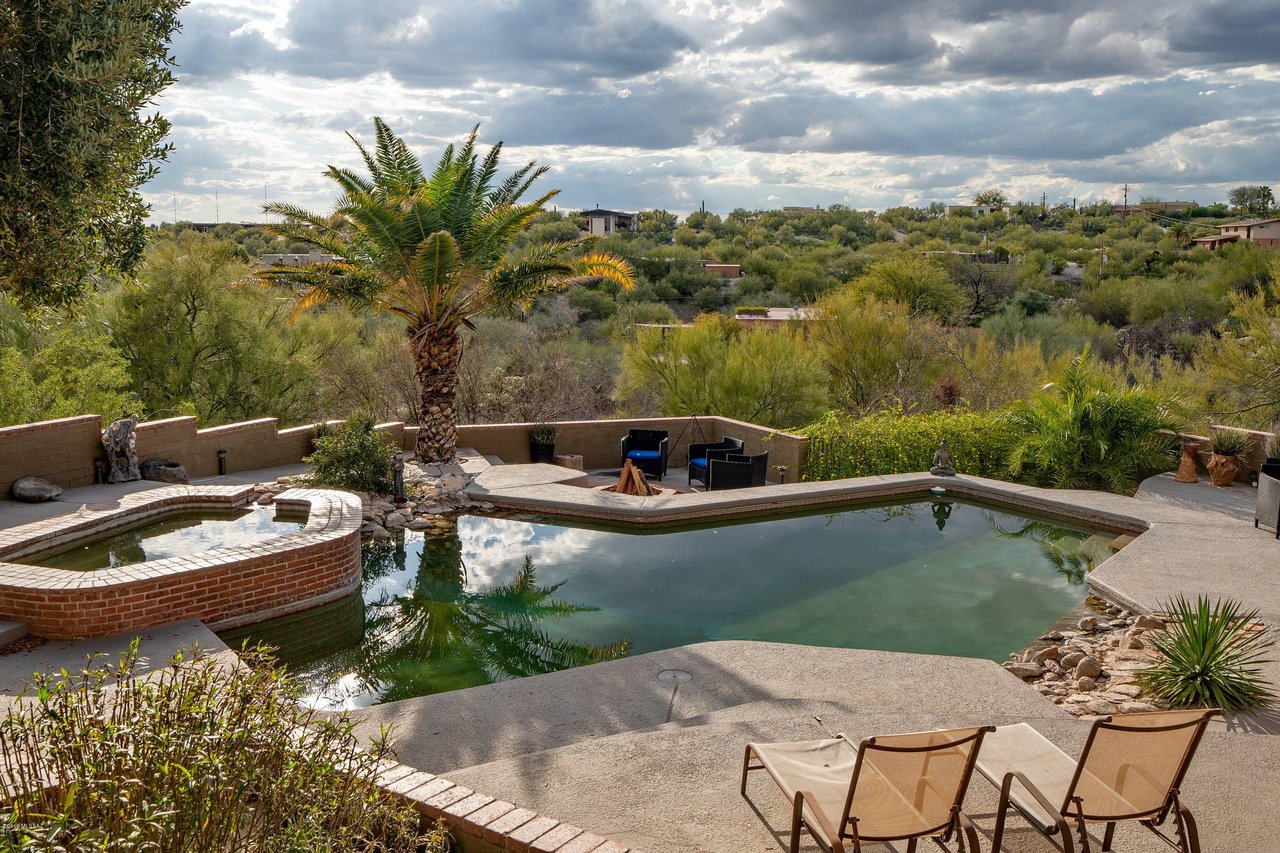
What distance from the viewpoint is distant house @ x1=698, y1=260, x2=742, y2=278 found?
5191cm

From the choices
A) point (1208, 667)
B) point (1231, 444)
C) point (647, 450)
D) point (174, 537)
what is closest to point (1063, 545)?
point (1231, 444)

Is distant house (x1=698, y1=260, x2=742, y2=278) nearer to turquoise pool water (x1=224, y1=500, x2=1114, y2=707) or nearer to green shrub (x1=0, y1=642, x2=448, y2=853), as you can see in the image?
turquoise pool water (x1=224, y1=500, x2=1114, y2=707)

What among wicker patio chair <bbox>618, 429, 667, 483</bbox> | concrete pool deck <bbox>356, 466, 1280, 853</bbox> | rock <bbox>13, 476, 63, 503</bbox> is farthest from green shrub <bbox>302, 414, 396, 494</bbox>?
concrete pool deck <bbox>356, 466, 1280, 853</bbox>

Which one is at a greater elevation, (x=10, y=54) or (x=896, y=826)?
(x=10, y=54)

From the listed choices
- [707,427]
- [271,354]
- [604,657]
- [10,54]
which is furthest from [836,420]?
[271,354]

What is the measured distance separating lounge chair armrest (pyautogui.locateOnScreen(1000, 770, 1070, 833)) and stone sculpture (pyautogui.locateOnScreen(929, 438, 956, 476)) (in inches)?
374

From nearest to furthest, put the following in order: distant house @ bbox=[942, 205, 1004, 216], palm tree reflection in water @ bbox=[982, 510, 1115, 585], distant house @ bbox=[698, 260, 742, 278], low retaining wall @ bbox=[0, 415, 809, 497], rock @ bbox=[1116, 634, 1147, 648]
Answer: rock @ bbox=[1116, 634, 1147, 648] < palm tree reflection in water @ bbox=[982, 510, 1115, 585] < low retaining wall @ bbox=[0, 415, 809, 497] < distant house @ bbox=[698, 260, 742, 278] < distant house @ bbox=[942, 205, 1004, 216]

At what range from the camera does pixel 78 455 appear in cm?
1220

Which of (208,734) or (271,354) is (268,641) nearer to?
(208,734)

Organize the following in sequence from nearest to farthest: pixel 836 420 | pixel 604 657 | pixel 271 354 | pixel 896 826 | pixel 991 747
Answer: pixel 896 826, pixel 991 747, pixel 604 657, pixel 836 420, pixel 271 354

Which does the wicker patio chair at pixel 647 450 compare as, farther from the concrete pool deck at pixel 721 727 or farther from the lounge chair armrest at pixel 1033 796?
the lounge chair armrest at pixel 1033 796

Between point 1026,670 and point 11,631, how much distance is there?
8072 millimetres

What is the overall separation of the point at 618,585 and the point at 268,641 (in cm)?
340

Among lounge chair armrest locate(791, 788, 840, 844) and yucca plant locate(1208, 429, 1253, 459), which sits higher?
lounge chair armrest locate(791, 788, 840, 844)
